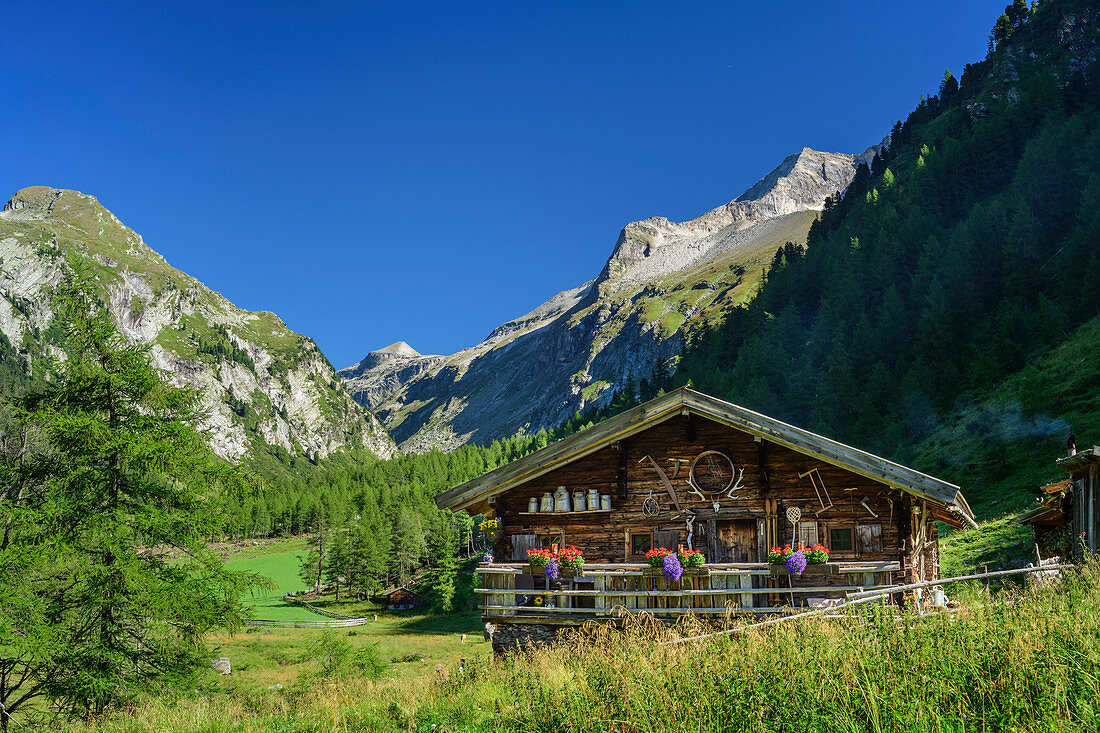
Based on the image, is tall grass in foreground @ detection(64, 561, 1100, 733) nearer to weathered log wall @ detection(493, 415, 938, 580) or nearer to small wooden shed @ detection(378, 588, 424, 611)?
weathered log wall @ detection(493, 415, 938, 580)

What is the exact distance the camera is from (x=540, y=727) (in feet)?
25.0

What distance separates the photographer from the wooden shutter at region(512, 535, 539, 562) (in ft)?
62.8

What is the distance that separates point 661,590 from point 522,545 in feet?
14.3

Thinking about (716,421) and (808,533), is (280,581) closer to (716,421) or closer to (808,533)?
(716,421)

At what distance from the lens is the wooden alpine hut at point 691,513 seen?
639 inches

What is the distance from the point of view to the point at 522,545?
19.2 metres

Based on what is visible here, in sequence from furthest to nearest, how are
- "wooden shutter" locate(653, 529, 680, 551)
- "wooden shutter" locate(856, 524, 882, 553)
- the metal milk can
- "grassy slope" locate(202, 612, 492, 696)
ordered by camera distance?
"grassy slope" locate(202, 612, 492, 696), the metal milk can, "wooden shutter" locate(653, 529, 680, 551), "wooden shutter" locate(856, 524, 882, 553)

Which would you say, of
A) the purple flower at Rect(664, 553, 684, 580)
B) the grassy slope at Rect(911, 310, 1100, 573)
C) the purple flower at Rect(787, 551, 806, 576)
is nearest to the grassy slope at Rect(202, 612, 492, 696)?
the purple flower at Rect(664, 553, 684, 580)

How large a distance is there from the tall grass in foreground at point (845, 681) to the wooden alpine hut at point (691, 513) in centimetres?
711

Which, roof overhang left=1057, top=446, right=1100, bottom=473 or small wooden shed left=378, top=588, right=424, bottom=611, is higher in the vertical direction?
roof overhang left=1057, top=446, right=1100, bottom=473

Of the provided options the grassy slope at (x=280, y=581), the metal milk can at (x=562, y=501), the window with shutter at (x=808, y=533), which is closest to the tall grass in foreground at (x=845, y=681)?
the window with shutter at (x=808, y=533)

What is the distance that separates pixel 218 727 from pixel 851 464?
13.9m

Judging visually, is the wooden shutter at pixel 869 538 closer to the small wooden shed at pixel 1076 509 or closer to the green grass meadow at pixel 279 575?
the small wooden shed at pixel 1076 509

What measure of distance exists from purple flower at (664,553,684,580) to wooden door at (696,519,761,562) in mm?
2178
